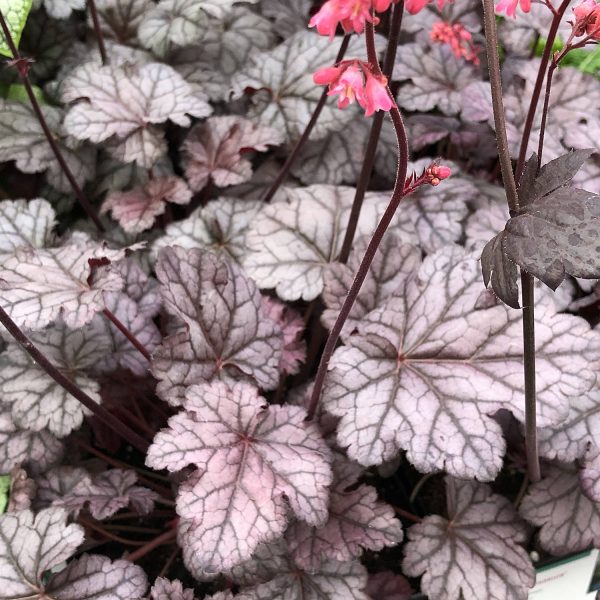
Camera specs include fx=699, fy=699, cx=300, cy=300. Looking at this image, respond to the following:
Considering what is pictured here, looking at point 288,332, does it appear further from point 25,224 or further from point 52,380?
point 25,224

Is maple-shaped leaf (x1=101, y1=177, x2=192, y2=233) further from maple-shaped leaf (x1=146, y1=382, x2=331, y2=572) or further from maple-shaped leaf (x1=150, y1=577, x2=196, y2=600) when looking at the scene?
maple-shaped leaf (x1=150, y1=577, x2=196, y2=600)

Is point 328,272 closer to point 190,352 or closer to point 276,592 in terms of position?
point 190,352

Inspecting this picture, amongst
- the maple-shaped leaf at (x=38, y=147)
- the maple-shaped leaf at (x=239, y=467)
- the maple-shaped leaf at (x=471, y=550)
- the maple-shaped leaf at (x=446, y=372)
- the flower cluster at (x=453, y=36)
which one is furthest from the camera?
the maple-shaped leaf at (x=38, y=147)

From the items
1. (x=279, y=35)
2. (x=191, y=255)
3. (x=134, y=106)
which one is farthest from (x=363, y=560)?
(x=279, y=35)

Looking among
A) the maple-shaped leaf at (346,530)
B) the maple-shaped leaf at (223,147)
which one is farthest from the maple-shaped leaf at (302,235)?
the maple-shaped leaf at (346,530)

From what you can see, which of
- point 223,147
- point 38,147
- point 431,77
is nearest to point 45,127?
point 38,147

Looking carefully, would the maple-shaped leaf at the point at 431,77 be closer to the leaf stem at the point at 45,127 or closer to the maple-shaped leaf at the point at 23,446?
the leaf stem at the point at 45,127
